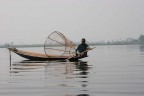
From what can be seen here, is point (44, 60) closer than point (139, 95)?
No

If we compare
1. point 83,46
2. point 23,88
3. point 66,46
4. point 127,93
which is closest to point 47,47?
point 66,46

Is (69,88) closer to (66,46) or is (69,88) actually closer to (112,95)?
(112,95)

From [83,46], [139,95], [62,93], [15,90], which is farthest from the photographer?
[83,46]

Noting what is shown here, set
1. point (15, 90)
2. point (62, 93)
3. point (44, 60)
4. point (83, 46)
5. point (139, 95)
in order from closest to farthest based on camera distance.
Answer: point (139, 95)
point (62, 93)
point (15, 90)
point (83, 46)
point (44, 60)

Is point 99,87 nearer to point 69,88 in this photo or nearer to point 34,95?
point 69,88

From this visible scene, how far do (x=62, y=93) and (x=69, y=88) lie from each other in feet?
4.34

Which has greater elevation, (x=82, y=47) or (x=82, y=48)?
(x=82, y=47)

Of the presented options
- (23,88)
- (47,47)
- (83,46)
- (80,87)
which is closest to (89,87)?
(80,87)

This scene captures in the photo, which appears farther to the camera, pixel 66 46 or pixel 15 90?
pixel 66 46

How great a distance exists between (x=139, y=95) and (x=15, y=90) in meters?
4.97

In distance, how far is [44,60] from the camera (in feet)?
127

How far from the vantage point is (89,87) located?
1404cm

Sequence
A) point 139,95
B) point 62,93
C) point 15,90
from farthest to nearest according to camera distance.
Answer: point 15,90
point 62,93
point 139,95

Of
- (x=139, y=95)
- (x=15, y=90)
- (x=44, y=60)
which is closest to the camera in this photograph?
(x=139, y=95)
